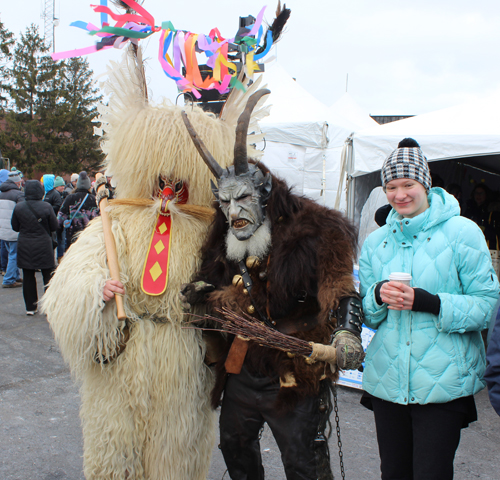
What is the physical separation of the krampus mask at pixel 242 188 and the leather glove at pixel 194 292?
0.29 metres

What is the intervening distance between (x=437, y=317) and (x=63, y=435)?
8.69 feet

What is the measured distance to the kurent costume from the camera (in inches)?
78.4

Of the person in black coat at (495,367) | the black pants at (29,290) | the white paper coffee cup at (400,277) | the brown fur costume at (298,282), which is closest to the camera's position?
the person in black coat at (495,367)

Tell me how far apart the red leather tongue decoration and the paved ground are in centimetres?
132

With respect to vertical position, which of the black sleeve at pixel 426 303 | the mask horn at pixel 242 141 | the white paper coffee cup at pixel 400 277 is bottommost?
the black sleeve at pixel 426 303

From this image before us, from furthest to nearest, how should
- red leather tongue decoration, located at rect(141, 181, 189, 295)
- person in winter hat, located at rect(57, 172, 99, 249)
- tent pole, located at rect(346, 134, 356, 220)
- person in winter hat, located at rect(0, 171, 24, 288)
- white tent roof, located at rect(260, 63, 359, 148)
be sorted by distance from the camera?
white tent roof, located at rect(260, 63, 359, 148) < person in winter hat, located at rect(0, 171, 24, 288) < person in winter hat, located at rect(57, 172, 99, 249) < tent pole, located at rect(346, 134, 356, 220) < red leather tongue decoration, located at rect(141, 181, 189, 295)

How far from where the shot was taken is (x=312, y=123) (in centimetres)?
771

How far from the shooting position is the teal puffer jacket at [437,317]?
67.3 inches

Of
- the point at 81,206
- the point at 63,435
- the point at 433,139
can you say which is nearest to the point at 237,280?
the point at 63,435

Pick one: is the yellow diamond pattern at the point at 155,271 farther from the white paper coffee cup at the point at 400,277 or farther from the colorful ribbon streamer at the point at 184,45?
the white paper coffee cup at the point at 400,277

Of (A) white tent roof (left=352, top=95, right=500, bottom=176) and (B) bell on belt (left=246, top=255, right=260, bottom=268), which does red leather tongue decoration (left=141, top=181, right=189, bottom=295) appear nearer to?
(B) bell on belt (left=246, top=255, right=260, bottom=268)

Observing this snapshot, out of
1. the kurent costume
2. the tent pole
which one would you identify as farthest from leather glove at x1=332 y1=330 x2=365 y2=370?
the tent pole

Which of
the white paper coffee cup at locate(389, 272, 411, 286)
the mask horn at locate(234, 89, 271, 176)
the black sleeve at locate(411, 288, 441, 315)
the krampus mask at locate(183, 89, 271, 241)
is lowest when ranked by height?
the black sleeve at locate(411, 288, 441, 315)

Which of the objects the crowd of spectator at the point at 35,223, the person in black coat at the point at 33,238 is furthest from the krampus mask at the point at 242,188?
the person in black coat at the point at 33,238
